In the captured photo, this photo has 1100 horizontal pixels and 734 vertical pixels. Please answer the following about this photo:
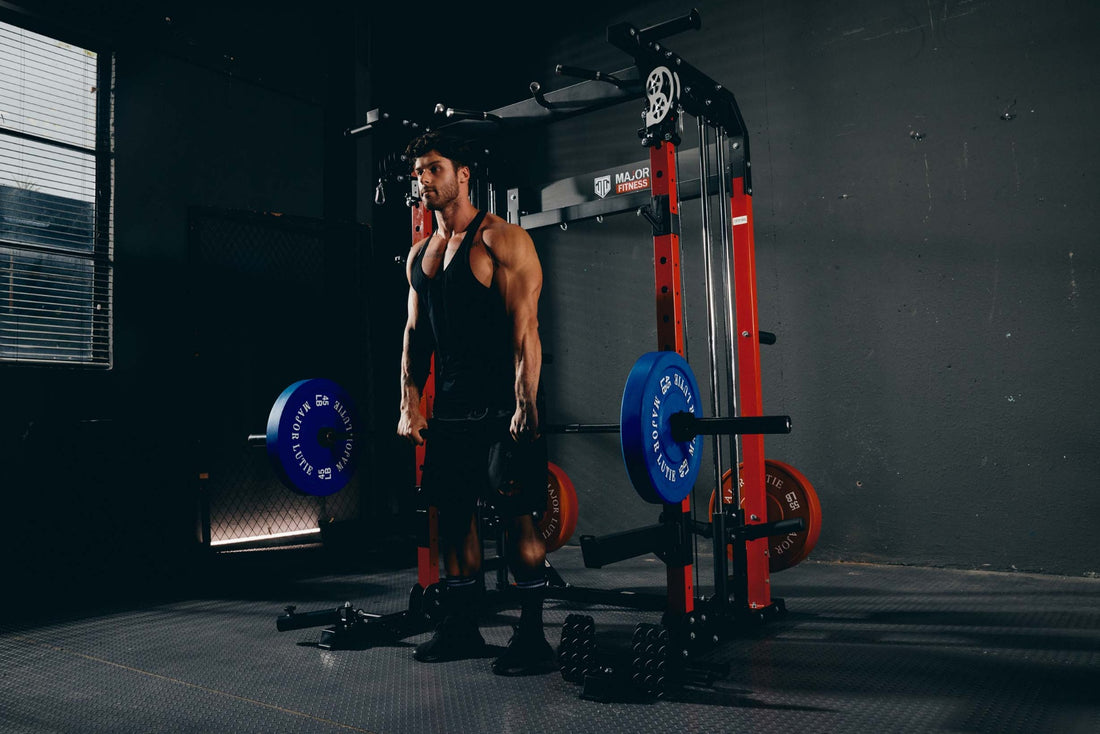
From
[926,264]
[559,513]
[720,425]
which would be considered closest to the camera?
[720,425]

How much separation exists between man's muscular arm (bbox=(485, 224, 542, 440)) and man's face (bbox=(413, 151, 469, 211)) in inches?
7.0

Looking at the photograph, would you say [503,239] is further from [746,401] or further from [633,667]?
[633,667]

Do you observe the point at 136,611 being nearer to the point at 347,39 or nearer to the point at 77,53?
the point at 77,53

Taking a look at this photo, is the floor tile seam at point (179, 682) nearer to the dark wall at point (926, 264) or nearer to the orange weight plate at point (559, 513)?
the orange weight plate at point (559, 513)

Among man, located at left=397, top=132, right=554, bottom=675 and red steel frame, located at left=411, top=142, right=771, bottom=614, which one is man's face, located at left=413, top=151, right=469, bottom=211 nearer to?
man, located at left=397, top=132, right=554, bottom=675

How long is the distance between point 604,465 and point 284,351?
6.19 ft

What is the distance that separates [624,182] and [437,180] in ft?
3.16

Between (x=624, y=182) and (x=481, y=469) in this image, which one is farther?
(x=624, y=182)

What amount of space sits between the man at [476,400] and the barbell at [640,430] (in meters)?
0.17

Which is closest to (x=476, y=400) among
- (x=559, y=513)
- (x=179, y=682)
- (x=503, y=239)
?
(x=503, y=239)

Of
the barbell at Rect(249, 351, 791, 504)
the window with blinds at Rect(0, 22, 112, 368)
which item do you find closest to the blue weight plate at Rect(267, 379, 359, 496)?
the barbell at Rect(249, 351, 791, 504)

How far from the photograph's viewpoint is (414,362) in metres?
2.56

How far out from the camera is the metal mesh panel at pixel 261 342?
403 centimetres

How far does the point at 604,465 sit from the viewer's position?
446 cm
